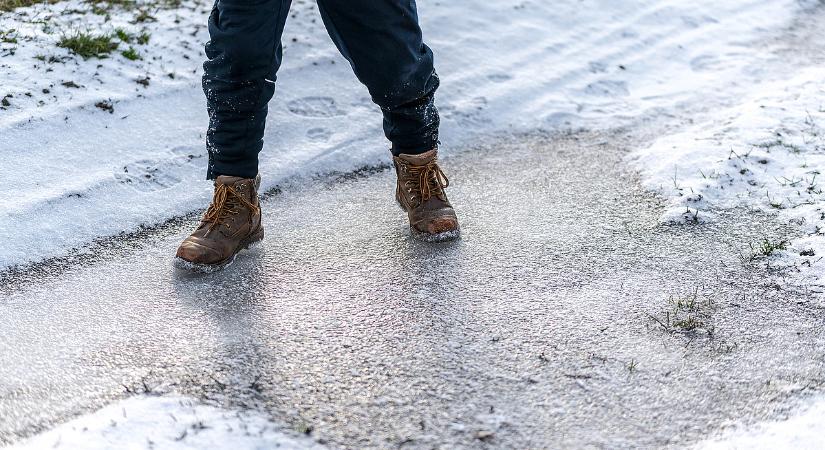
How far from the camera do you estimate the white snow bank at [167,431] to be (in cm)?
229

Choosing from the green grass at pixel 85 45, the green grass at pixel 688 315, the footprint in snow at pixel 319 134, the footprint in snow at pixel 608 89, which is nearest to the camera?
the green grass at pixel 688 315

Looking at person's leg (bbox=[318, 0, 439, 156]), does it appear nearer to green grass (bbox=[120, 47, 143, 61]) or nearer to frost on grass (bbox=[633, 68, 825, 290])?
frost on grass (bbox=[633, 68, 825, 290])

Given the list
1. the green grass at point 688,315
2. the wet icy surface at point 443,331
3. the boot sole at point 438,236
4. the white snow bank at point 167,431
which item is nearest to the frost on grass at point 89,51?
the wet icy surface at point 443,331

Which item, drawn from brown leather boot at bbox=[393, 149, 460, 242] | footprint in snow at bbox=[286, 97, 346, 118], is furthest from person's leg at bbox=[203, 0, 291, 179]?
footprint in snow at bbox=[286, 97, 346, 118]

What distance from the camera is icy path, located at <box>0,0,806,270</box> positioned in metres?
3.90

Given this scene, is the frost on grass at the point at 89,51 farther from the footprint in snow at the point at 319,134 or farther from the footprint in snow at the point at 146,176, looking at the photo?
the footprint in snow at the point at 319,134

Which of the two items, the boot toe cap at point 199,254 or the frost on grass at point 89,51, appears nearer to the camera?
the boot toe cap at point 199,254

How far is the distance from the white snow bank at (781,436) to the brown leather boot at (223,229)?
6.01ft

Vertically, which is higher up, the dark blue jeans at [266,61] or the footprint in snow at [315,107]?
the dark blue jeans at [266,61]

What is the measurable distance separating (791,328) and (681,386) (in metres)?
0.57

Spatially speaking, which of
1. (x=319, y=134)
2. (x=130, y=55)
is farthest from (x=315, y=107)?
(x=130, y=55)

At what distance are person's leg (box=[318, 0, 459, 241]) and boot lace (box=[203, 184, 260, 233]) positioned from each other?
654 millimetres

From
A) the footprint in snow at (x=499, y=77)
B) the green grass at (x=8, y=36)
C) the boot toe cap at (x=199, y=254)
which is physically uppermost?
the green grass at (x=8, y=36)

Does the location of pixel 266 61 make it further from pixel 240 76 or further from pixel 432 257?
pixel 432 257
